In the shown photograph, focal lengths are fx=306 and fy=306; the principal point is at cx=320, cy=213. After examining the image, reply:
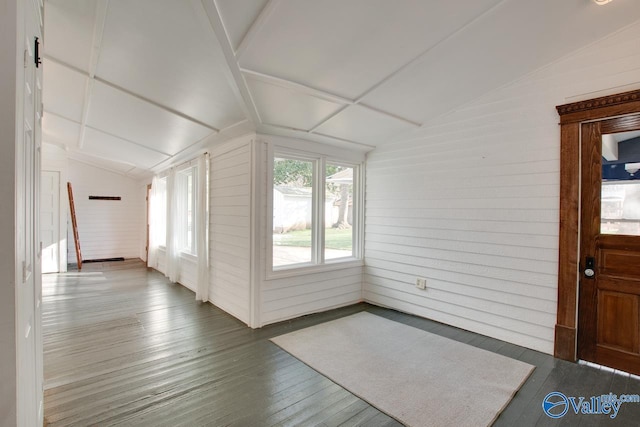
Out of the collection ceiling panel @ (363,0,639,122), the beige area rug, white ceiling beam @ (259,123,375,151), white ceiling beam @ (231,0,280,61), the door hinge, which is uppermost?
ceiling panel @ (363,0,639,122)

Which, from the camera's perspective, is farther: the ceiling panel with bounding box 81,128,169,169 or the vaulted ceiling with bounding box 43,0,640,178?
the ceiling panel with bounding box 81,128,169,169

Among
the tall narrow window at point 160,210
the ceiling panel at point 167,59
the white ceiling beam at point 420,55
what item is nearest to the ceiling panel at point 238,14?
the ceiling panel at point 167,59

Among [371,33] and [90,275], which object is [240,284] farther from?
[90,275]

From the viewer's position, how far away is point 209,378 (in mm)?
2549

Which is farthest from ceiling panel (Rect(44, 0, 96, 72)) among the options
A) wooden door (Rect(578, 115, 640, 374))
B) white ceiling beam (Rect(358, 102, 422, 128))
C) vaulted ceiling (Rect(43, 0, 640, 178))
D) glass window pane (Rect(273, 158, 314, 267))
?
wooden door (Rect(578, 115, 640, 374))

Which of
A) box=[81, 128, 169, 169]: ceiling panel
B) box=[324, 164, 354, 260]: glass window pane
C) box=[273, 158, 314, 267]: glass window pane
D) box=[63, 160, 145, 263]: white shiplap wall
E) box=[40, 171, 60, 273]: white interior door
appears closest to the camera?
box=[273, 158, 314, 267]: glass window pane

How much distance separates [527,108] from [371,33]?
6.47 ft

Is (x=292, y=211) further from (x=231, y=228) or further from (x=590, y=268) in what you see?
(x=590, y=268)

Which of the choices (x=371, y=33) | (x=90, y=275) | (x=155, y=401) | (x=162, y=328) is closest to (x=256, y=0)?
(x=371, y=33)

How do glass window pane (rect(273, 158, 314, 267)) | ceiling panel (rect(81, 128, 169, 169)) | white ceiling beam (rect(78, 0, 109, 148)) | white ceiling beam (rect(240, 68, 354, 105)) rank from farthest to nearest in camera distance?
1. ceiling panel (rect(81, 128, 169, 169))
2. glass window pane (rect(273, 158, 314, 267))
3. white ceiling beam (rect(240, 68, 354, 105))
4. white ceiling beam (rect(78, 0, 109, 148))

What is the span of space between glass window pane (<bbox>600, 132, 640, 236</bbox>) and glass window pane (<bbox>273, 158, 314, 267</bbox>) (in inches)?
122

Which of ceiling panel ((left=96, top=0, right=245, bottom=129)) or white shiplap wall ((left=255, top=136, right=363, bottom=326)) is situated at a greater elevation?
ceiling panel ((left=96, top=0, right=245, bottom=129))

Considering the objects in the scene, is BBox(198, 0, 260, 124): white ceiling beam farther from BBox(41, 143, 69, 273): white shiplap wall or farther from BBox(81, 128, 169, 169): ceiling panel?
BBox(41, 143, 69, 273): white shiplap wall

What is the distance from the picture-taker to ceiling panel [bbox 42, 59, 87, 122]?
2891mm
